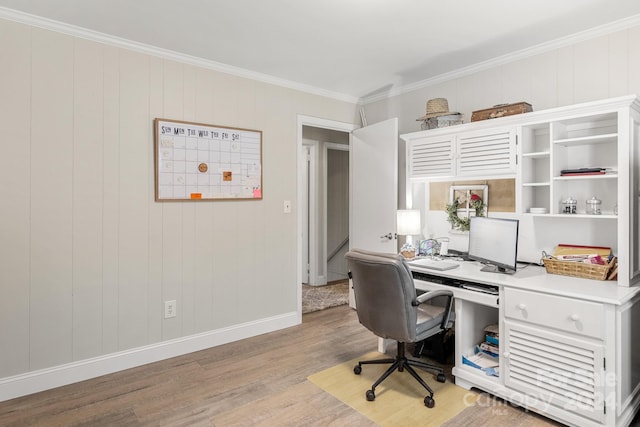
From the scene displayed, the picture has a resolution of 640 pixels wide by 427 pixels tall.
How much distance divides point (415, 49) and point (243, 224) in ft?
6.89

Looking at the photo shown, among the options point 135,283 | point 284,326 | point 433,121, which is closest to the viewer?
point 135,283

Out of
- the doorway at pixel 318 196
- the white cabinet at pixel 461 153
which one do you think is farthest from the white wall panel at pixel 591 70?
the doorway at pixel 318 196

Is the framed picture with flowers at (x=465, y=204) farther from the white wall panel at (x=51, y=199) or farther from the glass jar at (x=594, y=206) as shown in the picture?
the white wall panel at (x=51, y=199)

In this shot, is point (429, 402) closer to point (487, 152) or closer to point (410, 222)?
point (410, 222)

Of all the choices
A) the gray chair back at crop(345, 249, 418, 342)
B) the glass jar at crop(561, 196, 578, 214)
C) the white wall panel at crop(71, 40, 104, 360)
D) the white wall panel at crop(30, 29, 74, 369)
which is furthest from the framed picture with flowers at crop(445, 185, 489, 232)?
the white wall panel at crop(30, 29, 74, 369)

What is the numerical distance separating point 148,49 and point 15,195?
1411 millimetres

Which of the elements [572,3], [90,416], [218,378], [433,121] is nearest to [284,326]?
[218,378]

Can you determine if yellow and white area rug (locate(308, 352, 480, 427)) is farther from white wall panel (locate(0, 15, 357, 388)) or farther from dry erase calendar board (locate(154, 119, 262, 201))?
dry erase calendar board (locate(154, 119, 262, 201))

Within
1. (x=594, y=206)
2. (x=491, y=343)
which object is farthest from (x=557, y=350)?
(x=594, y=206)

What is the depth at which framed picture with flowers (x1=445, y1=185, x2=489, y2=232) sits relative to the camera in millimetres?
3139

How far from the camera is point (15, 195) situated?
7.82ft

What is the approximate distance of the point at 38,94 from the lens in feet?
8.04

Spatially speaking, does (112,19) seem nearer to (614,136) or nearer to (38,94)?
(38,94)

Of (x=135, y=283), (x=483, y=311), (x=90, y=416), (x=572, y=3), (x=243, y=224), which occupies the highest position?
(x=572, y=3)
